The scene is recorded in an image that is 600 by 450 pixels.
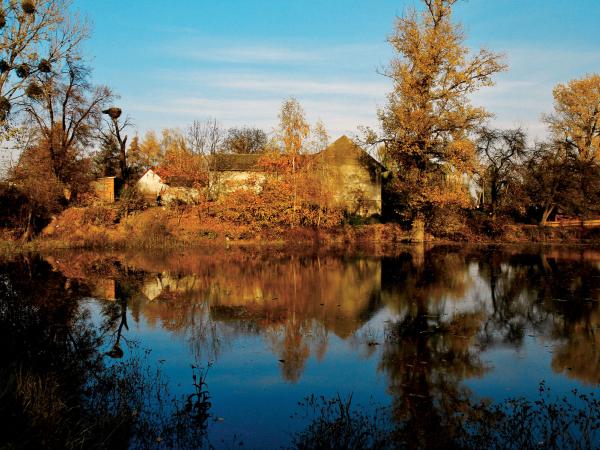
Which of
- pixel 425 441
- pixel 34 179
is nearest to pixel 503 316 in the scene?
pixel 425 441

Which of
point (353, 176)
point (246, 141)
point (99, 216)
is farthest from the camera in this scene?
point (246, 141)

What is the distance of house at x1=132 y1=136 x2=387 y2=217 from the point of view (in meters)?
38.0

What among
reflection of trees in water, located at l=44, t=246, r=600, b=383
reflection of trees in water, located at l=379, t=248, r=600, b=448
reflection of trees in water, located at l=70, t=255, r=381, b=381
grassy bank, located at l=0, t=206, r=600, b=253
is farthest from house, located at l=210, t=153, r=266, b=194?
reflection of trees in water, located at l=379, t=248, r=600, b=448

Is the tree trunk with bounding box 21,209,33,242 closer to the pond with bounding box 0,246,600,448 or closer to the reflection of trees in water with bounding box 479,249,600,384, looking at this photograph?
the pond with bounding box 0,246,600,448

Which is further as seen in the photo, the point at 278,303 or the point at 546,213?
the point at 546,213

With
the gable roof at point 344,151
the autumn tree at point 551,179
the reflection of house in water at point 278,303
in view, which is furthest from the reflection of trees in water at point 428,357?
the gable roof at point 344,151

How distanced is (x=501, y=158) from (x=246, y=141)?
143 feet

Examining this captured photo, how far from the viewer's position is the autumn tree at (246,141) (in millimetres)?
76537

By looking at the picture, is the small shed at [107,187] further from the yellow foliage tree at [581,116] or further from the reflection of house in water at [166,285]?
the yellow foliage tree at [581,116]

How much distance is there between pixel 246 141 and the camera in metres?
78.2

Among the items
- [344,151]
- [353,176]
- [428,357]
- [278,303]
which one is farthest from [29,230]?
[428,357]

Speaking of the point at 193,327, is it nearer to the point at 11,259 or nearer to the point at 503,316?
the point at 503,316

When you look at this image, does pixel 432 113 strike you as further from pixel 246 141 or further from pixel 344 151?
pixel 246 141

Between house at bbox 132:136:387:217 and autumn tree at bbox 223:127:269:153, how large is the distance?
2248 cm
